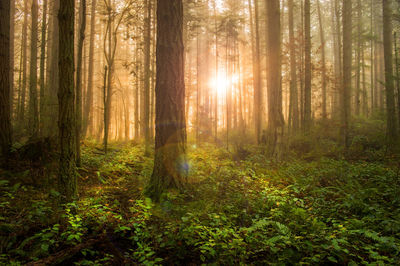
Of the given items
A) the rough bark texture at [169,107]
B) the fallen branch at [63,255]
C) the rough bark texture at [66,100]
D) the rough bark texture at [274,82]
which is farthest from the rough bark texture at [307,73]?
the fallen branch at [63,255]

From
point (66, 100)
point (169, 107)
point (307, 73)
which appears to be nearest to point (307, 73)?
point (307, 73)

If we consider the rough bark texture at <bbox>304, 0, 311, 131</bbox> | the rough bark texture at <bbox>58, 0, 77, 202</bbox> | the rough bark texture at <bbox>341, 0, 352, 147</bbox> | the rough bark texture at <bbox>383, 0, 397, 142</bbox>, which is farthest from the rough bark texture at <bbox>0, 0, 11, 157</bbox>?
the rough bark texture at <bbox>383, 0, 397, 142</bbox>

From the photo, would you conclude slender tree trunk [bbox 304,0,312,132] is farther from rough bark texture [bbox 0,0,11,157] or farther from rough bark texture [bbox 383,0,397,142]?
rough bark texture [bbox 0,0,11,157]

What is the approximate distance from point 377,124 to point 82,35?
1713 centimetres

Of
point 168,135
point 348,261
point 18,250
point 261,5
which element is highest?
point 261,5

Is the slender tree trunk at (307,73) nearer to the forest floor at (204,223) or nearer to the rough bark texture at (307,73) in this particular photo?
the rough bark texture at (307,73)

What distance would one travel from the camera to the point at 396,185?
4.95 m

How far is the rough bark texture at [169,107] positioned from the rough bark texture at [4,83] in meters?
4.09

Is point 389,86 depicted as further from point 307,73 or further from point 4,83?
point 4,83

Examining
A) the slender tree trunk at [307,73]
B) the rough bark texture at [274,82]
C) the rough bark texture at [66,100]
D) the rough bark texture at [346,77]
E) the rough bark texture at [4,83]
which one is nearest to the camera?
the rough bark texture at [66,100]

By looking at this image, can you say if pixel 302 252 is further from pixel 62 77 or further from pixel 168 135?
pixel 62 77

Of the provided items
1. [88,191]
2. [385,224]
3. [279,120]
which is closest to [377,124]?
[279,120]

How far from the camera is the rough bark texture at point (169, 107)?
5.01 m

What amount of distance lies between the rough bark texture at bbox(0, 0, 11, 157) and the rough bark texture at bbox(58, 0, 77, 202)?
285 cm
